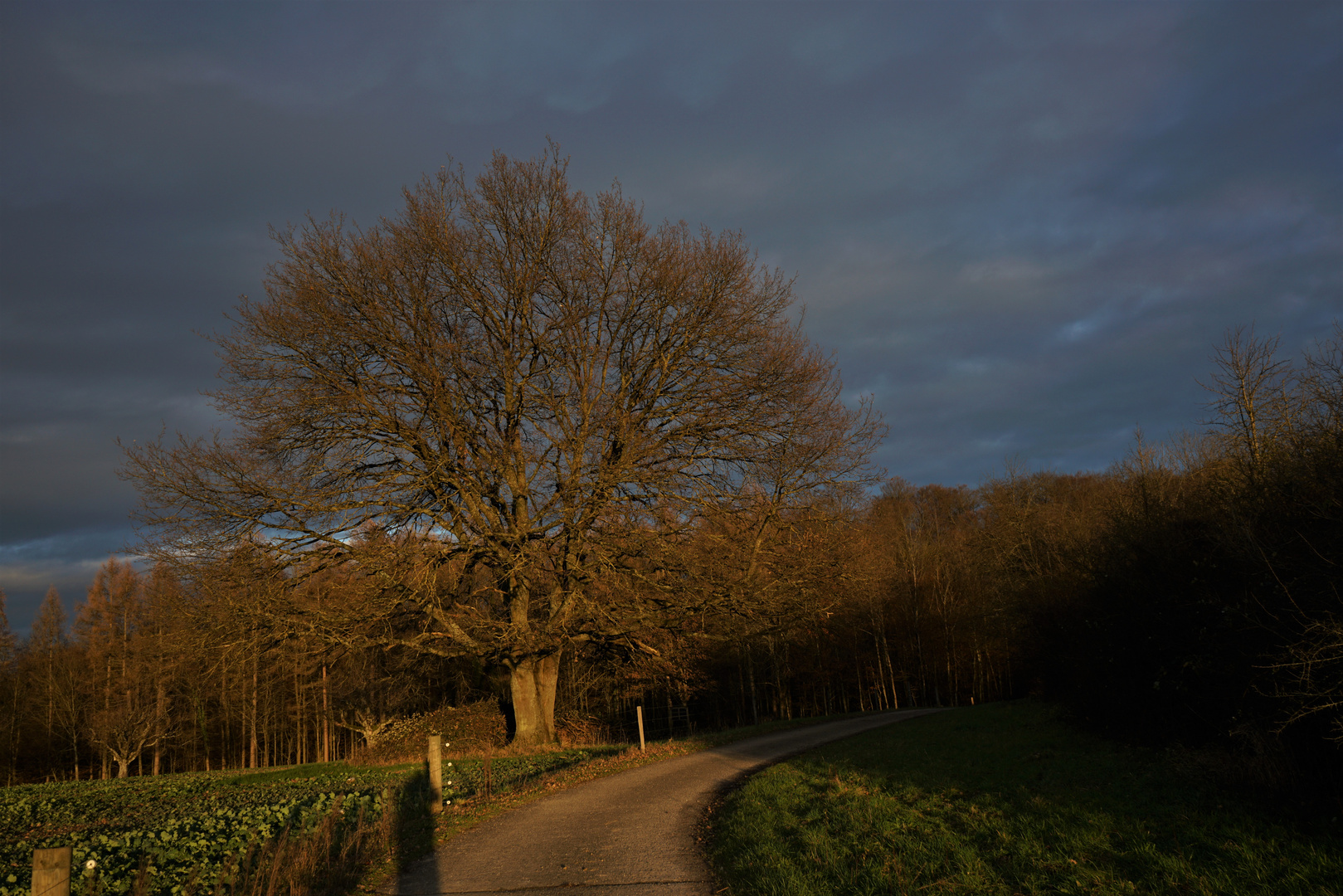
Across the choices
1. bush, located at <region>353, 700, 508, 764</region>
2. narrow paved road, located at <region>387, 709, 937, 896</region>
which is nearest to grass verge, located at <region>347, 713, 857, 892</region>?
narrow paved road, located at <region>387, 709, 937, 896</region>

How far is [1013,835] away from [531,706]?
1361 cm

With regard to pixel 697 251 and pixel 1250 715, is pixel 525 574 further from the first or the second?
pixel 1250 715

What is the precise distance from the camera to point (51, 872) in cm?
438

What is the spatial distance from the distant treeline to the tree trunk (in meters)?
2.65

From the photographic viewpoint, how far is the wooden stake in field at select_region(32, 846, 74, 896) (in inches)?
170

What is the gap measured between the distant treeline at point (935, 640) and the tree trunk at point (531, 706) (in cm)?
265

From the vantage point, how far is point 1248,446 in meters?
9.22

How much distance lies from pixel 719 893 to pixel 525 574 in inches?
435

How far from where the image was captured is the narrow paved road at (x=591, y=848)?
6203 mm

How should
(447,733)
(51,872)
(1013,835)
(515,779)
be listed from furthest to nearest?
(447,733) < (515,779) < (1013,835) < (51,872)

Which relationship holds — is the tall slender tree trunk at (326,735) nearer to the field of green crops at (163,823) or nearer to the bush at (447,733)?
the bush at (447,733)

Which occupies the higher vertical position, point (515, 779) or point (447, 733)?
point (515, 779)

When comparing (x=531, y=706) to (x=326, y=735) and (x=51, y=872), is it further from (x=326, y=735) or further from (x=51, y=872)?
(x=326, y=735)

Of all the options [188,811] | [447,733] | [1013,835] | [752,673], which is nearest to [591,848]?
[1013,835]
